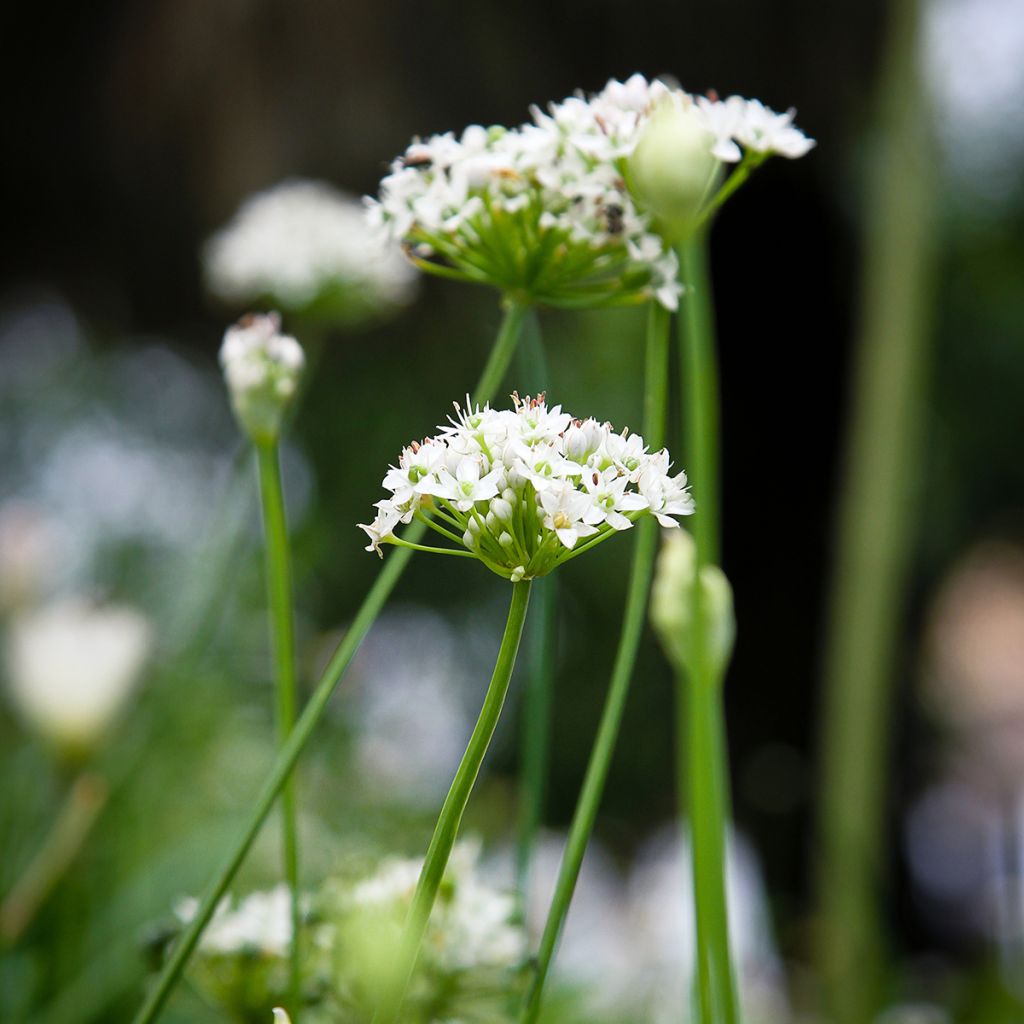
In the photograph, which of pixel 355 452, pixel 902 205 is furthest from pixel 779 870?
pixel 902 205

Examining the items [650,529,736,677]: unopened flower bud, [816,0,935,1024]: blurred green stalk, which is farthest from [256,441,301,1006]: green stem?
[816,0,935,1024]: blurred green stalk

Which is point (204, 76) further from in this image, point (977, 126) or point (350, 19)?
point (977, 126)

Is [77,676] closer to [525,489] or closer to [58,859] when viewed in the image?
[58,859]

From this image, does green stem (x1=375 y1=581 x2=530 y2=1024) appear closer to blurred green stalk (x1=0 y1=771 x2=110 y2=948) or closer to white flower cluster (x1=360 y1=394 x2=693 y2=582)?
white flower cluster (x1=360 y1=394 x2=693 y2=582)

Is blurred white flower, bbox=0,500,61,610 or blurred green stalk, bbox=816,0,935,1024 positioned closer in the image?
blurred white flower, bbox=0,500,61,610

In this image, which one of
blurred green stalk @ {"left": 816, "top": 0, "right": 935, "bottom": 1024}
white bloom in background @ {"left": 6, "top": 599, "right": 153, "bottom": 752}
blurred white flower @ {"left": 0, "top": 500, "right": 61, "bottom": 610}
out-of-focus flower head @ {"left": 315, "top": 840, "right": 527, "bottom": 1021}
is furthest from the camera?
blurred green stalk @ {"left": 816, "top": 0, "right": 935, "bottom": 1024}
